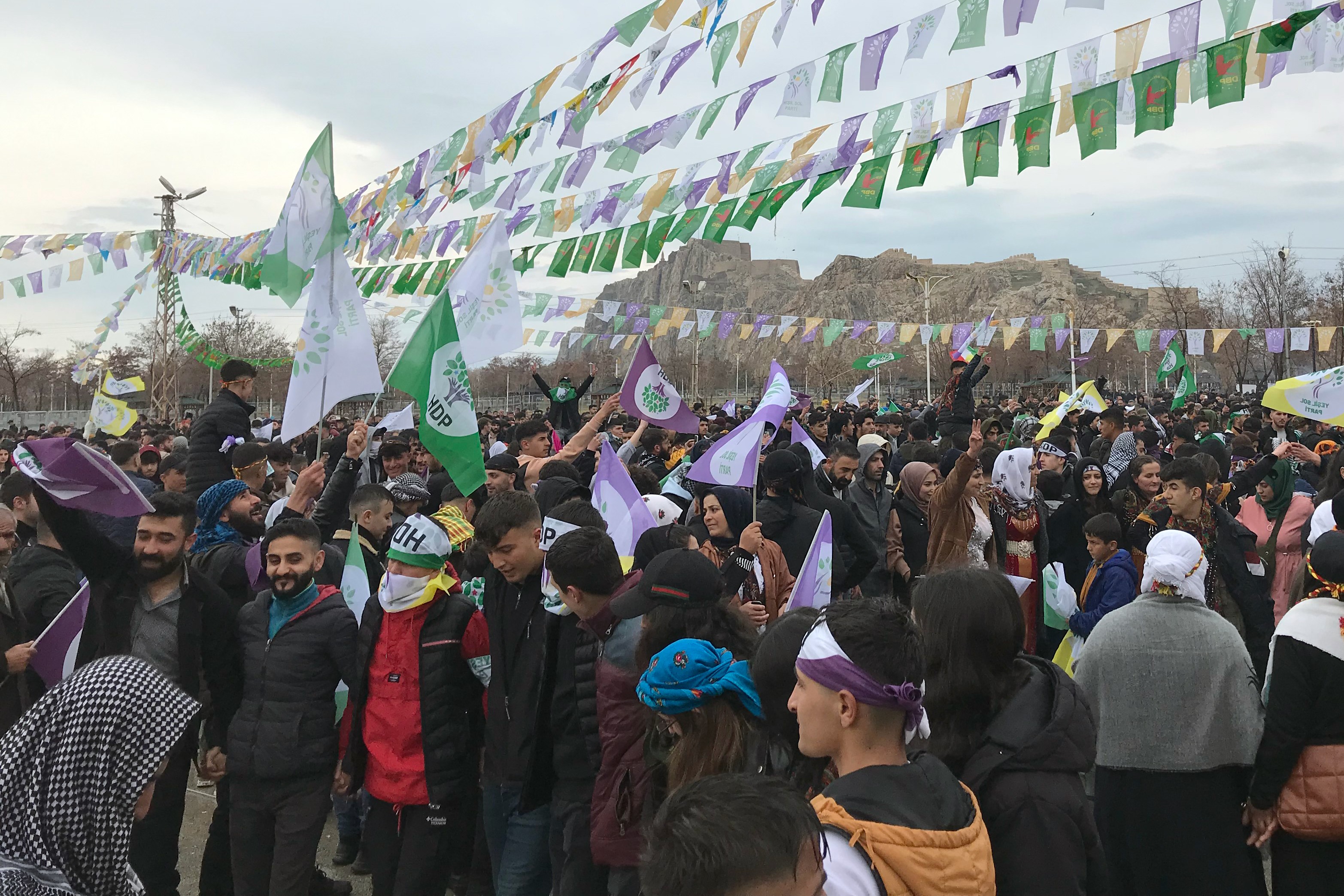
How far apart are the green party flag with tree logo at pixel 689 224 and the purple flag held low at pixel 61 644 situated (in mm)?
9468

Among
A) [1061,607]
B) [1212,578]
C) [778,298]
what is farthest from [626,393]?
[778,298]

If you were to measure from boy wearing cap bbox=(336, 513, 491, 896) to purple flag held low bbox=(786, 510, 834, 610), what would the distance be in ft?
4.78

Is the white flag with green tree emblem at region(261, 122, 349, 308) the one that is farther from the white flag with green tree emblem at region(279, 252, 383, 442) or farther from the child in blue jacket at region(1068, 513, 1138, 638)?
the child in blue jacket at region(1068, 513, 1138, 638)

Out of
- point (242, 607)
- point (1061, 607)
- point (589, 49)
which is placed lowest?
point (1061, 607)

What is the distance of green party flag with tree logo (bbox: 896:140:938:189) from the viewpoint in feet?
35.4

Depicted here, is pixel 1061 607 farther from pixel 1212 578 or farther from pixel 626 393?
pixel 626 393

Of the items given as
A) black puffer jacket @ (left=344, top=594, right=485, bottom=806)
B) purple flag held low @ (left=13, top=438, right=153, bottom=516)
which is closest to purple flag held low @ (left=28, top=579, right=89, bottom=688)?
purple flag held low @ (left=13, top=438, right=153, bottom=516)

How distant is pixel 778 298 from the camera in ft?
601

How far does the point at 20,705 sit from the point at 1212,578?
242 inches

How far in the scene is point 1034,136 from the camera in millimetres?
10172

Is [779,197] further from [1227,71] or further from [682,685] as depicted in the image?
[682,685]

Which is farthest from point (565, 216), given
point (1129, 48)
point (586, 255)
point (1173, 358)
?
point (1173, 358)

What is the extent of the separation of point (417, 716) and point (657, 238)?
1028 cm

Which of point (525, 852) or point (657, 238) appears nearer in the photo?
point (525, 852)
